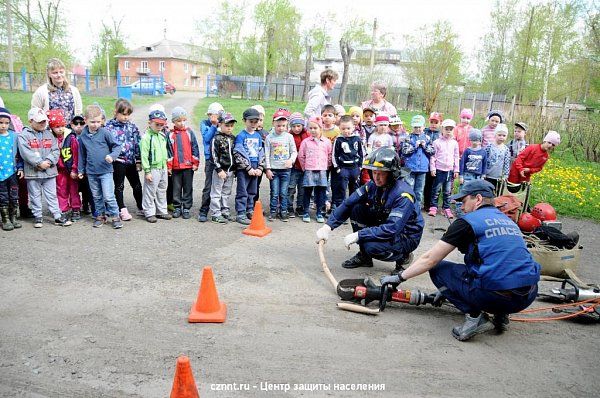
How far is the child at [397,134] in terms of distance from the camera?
824cm

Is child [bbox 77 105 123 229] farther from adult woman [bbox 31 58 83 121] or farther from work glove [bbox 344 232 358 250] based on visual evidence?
work glove [bbox 344 232 358 250]

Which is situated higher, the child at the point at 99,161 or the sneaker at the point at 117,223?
the child at the point at 99,161

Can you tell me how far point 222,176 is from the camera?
23.8 ft

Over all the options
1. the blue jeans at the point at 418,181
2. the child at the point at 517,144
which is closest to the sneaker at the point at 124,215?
the blue jeans at the point at 418,181

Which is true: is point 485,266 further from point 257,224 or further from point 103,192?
point 103,192

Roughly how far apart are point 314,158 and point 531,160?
4.08 metres

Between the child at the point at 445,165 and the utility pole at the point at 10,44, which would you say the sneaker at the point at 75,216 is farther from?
the utility pole at the point at 10,44

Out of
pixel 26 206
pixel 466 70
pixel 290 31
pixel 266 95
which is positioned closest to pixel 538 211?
pixel 26 206

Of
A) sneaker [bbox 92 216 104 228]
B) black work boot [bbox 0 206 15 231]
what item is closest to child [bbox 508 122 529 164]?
sneaker [bbox 92 216 104 228]

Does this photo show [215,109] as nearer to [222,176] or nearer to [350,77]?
[222,176]

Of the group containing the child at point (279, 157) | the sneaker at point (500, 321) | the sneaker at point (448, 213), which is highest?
the child at point (279, 157)

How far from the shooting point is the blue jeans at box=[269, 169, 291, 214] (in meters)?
7.62

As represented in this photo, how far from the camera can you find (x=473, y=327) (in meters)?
4.08

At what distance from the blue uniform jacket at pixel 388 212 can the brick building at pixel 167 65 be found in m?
72.9
